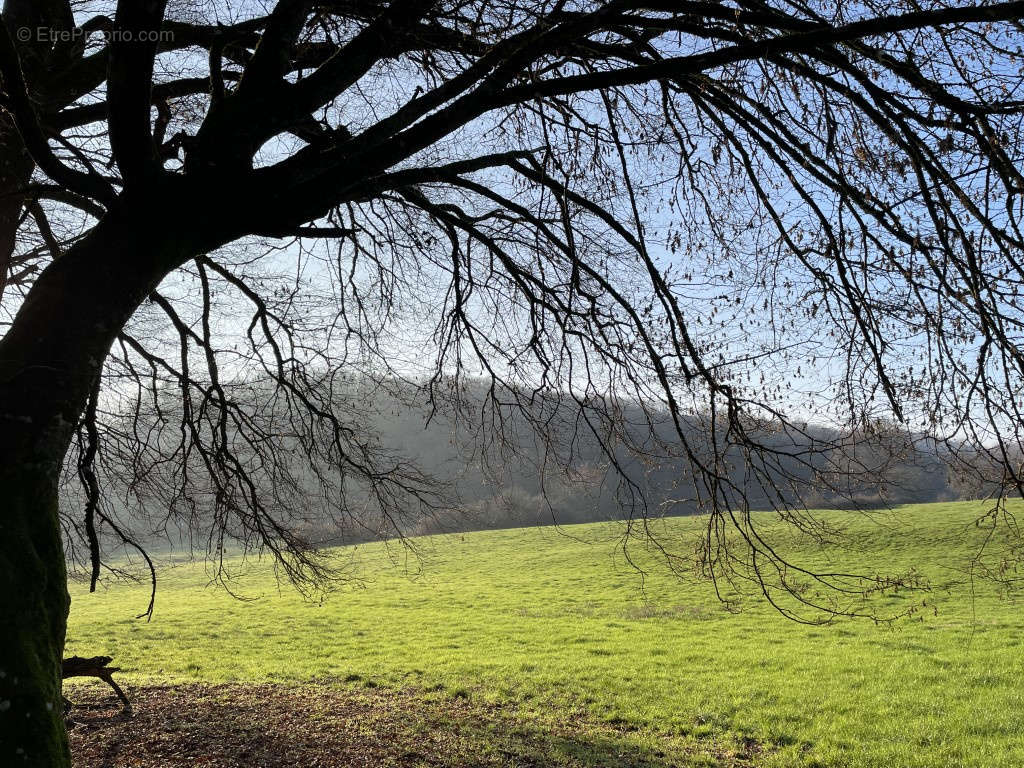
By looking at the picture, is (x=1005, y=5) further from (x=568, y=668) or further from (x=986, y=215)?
(x=568, y=668)

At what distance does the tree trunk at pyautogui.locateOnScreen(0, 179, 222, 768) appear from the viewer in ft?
8.67

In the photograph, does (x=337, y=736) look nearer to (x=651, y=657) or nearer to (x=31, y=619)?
(x=31, y=619)

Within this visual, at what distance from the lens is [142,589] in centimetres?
3278

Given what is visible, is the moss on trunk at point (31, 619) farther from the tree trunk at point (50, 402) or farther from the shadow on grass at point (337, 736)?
the shadow on grass at point (337, 736)

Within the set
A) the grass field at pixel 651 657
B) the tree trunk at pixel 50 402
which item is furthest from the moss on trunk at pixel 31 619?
the grass field at pixel 651 657

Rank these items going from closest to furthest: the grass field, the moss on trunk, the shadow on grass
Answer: the moss on trunk < the shadow on grass < the grass field

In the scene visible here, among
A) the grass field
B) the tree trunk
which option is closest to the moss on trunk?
the tree trunk

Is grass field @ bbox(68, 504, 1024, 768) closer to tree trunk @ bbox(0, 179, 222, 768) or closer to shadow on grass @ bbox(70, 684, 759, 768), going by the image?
shadow on grass @ bbox(70, 684, 759, 768)

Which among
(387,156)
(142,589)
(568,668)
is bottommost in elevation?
(142,589)

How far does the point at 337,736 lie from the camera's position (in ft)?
23.6

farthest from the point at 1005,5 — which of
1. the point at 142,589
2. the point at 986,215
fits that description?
the point at 142,589

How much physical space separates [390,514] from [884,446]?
5.67 m

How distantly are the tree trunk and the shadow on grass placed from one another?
4105 mm

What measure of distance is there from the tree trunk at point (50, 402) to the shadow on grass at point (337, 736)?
13.5ft
